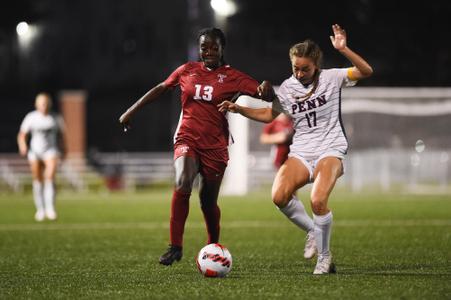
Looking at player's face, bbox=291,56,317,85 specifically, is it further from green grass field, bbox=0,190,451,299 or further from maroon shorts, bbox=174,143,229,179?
green grass field, bbox=0,190,451,299

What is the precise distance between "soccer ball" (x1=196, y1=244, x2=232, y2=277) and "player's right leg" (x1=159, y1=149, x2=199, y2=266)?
54 cm

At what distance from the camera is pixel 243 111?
8164 millimetres

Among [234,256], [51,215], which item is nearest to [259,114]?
[234,256]

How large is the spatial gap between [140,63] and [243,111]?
61135 millimetres

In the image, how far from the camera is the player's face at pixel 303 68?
7961 millimetres

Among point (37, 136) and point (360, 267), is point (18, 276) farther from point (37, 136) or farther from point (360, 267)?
point (37, 136)

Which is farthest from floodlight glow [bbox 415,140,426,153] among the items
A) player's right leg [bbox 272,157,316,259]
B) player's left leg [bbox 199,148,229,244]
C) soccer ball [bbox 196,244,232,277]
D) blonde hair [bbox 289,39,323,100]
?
soccer ball [bbox 196,244,232,277]

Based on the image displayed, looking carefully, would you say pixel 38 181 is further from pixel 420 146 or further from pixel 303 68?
pixel 420 146

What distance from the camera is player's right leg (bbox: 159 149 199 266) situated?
26.9ft

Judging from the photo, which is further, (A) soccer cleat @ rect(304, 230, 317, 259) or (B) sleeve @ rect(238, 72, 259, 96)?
(A) soccer cleat @ rect(304, 230, 317, 259)

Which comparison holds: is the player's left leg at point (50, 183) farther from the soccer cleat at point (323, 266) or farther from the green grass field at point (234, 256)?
the soccer cleat at point (323, 266)

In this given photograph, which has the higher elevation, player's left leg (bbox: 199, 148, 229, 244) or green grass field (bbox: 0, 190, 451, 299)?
player's left leg (bbox: 199, 148, 229, 244)

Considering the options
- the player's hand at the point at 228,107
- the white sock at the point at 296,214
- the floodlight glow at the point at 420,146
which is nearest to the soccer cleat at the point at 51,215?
the white sock at the point at 296,214

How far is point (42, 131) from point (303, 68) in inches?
345
